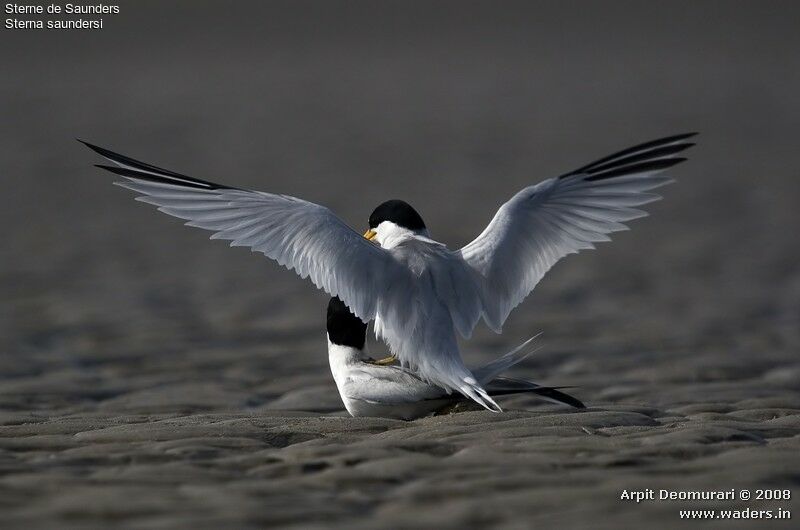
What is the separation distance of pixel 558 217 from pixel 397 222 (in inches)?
30.6

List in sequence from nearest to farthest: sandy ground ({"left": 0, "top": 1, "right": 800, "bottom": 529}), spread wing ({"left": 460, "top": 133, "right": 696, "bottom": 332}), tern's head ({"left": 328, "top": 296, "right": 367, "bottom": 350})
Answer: sandy ground ({"left": 0, "top": 1, "right": 800, "bottom": 529})
spread wing ({"left": 460, "top": 133, "right": 696, "bottom": 332})
tern's head ({"left": 328, "top": 296, "right": 367, "bottom": 350})

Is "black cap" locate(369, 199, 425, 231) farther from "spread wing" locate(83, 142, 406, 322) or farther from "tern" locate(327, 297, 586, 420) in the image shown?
"tern" locate(327, 297, 586, 420)

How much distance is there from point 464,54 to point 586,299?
57.2 feet

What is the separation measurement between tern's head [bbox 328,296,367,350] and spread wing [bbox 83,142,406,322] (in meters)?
0.46

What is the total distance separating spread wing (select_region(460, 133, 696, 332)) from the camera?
6.11 meters

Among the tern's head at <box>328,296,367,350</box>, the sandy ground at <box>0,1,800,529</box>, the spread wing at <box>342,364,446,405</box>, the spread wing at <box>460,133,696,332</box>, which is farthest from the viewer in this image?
the tern's head at <box>328,296,367,350</box>

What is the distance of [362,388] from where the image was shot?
230 inches

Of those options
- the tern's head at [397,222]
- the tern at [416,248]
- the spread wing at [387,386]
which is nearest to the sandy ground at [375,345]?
the spread wing at [387,386]

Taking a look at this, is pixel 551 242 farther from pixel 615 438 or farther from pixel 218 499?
pixel 218 499

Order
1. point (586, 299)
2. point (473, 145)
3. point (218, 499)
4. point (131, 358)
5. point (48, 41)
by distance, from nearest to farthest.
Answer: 1. point (218, 499)
2. point (131, 358)
3. point (586, 299)
4. point (473, 145)
5. point (48, 41)

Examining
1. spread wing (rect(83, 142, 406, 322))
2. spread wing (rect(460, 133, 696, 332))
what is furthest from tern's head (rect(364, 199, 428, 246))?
spread wing (rect(83, 142, 406, 322))

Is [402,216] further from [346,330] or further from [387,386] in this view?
[387,386]

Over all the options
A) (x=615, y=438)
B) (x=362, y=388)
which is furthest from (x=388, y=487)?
(x=362, y=388)

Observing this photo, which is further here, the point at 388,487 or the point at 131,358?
the point at 131,358
